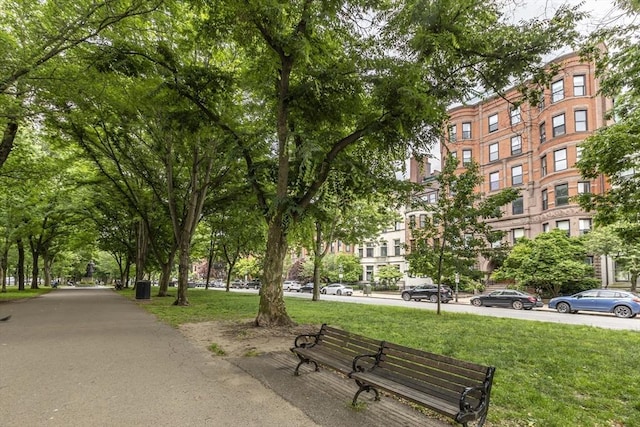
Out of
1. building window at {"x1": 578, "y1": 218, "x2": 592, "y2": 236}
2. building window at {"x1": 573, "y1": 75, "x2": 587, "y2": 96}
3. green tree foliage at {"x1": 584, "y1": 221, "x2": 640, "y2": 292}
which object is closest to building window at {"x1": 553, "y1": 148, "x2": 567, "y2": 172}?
building window at {"x1": 578, "y1": 218, "x2": 592, "y2": 236}

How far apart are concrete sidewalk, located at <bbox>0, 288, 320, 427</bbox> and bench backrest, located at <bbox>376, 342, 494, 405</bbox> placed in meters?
1.23

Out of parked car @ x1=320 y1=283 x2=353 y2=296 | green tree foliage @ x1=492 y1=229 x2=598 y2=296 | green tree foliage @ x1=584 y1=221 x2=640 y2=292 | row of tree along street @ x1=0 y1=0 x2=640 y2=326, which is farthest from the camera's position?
parked car @ x1=320 y1=283 x2=353 y2=296

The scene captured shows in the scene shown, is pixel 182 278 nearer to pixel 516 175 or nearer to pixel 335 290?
pixel 335 290

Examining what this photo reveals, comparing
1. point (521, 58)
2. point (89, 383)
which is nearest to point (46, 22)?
point (89, 383)

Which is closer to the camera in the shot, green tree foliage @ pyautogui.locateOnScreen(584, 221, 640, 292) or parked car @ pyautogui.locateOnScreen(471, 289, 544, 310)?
parked car @ pyautogui.locateOnScreen(471, 289, 544, 310)

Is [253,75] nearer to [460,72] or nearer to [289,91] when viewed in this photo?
[289,91]

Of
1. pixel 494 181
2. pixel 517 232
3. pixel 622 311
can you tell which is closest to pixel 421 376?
pixel 622 311

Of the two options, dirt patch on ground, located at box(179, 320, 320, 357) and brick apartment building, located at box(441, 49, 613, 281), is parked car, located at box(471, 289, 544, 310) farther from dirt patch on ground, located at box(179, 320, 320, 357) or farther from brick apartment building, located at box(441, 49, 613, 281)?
dirt patch on ground, located at box(179, 320, 320, 357)

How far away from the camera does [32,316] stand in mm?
13883

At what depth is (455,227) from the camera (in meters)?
15.8

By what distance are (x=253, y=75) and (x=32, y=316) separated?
37.6ft

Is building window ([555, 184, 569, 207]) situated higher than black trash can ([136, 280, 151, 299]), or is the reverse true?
building window ([555, 184, 569, 207])

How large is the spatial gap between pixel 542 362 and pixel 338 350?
4.17 metres

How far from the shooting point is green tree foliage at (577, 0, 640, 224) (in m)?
8.30
